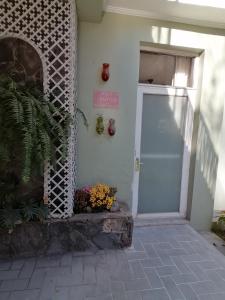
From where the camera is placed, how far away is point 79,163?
2973mm

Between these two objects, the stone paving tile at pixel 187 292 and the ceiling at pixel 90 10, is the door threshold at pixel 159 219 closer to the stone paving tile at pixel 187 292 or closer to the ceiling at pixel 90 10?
the stone paving tile at pixel 187 292

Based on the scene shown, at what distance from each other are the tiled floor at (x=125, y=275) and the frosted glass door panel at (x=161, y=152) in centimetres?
71

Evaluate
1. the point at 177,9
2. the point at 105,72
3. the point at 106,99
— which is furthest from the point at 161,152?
the point at 177,9

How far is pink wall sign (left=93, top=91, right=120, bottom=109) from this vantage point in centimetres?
289

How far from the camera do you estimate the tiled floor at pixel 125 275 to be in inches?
77.0

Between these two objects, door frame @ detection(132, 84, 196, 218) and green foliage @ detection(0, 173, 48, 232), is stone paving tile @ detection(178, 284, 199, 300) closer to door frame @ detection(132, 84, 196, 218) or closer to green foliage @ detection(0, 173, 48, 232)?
door frame @ detection(132, 84, 196, 218)

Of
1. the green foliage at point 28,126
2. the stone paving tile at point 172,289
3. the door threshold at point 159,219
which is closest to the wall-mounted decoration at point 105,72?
the green foliage at point 28,126

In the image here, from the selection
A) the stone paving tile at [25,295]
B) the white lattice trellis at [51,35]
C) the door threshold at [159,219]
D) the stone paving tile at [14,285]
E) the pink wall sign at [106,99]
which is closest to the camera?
the stone paving tile at [25,295]

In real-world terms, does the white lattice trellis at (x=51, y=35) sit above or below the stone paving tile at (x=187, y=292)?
above

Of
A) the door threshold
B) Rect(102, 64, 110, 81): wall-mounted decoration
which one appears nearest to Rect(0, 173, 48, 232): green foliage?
the door threshold

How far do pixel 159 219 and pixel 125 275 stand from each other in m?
1.33

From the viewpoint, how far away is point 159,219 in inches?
133

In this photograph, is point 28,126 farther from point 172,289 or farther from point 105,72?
point 172,289

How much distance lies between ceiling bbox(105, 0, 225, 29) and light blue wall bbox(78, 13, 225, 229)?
0.08 meters
